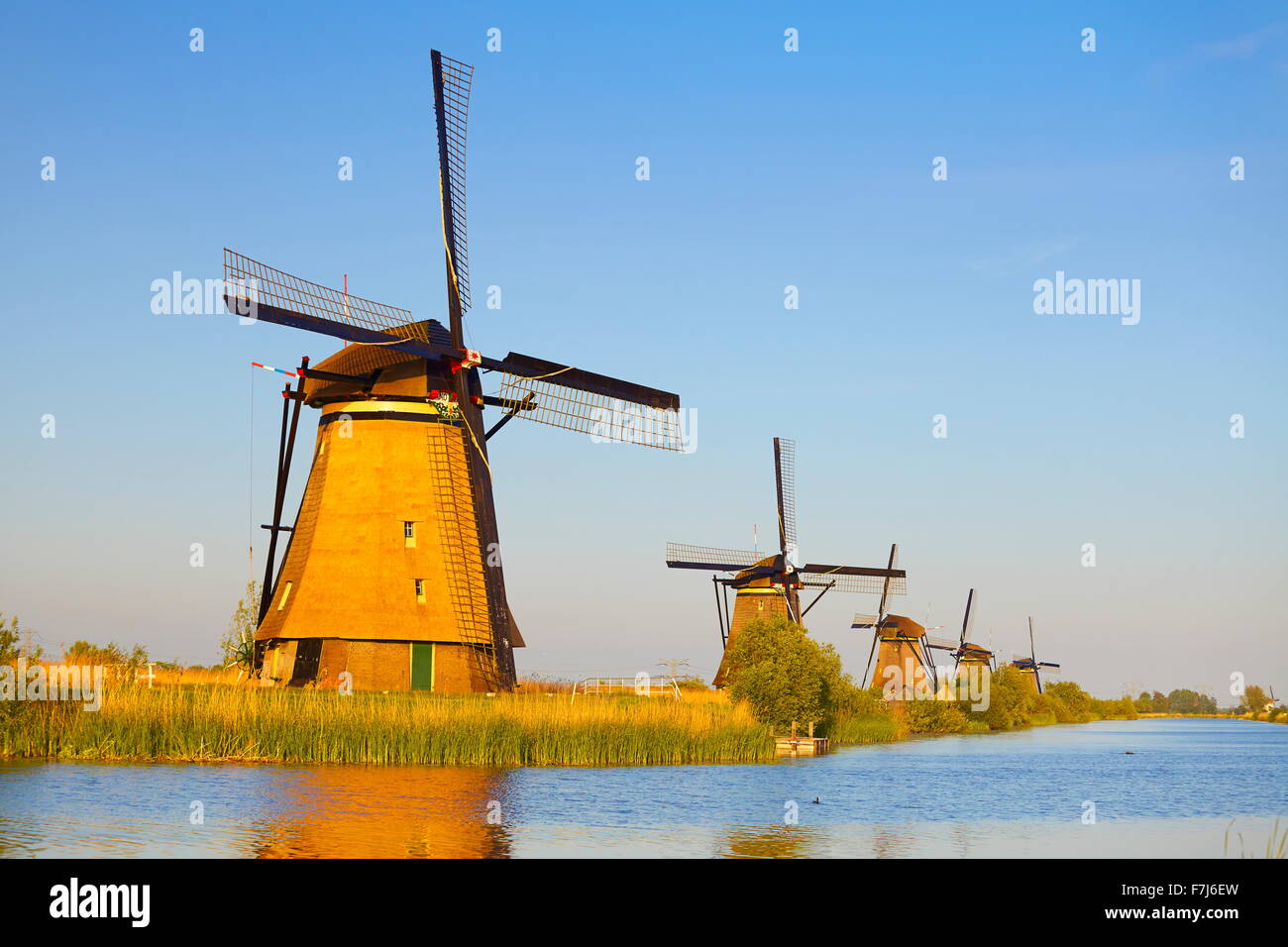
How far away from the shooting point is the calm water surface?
1605cm

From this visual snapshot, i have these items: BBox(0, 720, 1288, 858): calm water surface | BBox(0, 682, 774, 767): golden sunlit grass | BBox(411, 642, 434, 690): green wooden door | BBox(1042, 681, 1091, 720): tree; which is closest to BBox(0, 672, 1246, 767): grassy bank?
BBox(0, 682, 774, 767): golden sunlit grass

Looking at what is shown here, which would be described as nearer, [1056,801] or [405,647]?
[1056,801]

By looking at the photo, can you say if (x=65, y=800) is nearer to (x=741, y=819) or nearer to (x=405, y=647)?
(x=741, y=819)

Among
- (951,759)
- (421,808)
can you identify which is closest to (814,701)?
(951,759)

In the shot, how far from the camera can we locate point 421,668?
108 feet

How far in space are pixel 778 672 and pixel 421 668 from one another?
11170 mm

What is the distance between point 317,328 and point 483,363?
17.8 feet

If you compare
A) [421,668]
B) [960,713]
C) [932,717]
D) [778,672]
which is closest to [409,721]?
[421,668]

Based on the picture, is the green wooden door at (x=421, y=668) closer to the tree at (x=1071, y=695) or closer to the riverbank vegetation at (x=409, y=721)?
the riverbank vegetation at (x=409, y=721)

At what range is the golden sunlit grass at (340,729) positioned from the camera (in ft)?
78.5

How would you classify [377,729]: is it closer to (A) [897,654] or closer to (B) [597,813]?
(B) [597,813]

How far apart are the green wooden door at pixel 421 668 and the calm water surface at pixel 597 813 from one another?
7.16m

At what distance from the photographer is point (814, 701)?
39219 millimetres

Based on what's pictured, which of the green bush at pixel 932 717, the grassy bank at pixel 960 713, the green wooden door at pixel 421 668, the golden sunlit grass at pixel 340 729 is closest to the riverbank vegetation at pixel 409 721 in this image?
the golden sunlit grass at pixel 340 729
